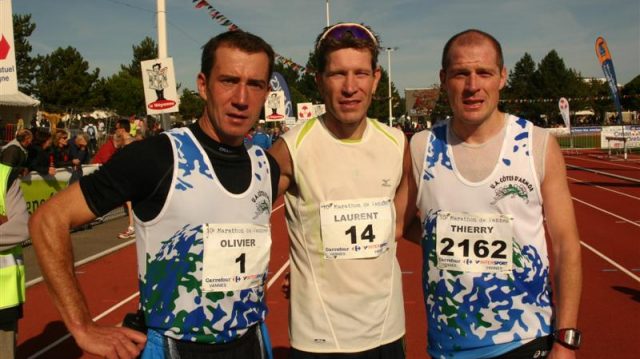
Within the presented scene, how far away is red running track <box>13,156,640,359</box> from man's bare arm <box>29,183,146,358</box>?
323 centimetres

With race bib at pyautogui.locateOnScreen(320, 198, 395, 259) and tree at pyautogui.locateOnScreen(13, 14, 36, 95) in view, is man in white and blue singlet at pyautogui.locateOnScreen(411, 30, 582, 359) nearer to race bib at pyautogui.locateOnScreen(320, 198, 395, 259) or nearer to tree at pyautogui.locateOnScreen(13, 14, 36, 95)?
race bib at pyautogui.locateOnScreen(320, 198, 395, 259)

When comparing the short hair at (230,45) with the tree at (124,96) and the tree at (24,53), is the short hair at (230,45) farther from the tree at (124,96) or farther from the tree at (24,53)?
the tree at (124,96)

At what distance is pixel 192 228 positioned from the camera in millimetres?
2129

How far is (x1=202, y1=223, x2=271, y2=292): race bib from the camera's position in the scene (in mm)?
2156

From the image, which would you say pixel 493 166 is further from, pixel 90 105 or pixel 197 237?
pixel 90 105

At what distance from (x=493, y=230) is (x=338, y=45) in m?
1.16

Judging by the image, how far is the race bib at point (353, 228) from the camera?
265 cm

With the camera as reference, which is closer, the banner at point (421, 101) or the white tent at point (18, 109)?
the white tent at point (18, 109)

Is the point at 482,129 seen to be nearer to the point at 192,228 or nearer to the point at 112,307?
the point at 192,228

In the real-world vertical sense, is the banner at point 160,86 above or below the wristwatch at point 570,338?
above

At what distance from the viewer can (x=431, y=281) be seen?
258 centimetres

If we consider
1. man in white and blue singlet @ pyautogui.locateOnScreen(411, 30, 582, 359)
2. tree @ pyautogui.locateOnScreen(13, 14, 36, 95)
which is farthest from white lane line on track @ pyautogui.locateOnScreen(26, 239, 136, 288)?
tree @ pyautogui.locateOnScreen(13, 14, 36, 95)

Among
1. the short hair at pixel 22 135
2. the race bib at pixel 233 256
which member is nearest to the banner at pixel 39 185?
the short hair at pixel 22 135

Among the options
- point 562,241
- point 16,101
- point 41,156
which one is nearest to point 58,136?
point 41,156
